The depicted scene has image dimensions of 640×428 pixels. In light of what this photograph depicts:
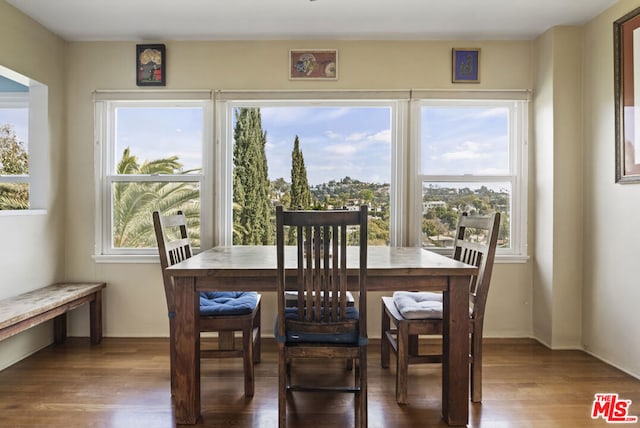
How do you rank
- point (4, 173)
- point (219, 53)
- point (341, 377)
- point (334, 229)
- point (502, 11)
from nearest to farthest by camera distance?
point (334, 229) < point (341, 377) < point (502, 11) < point (4, 173) < point (219, 53)

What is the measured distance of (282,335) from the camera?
1.72m

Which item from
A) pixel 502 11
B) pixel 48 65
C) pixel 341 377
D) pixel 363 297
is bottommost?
pixel 341 377

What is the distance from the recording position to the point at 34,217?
2.81 metres

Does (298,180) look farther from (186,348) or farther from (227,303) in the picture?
(186,348)

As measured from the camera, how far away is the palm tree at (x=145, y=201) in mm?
3186

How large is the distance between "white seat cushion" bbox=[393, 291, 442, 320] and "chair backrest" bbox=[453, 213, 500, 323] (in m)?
0.21

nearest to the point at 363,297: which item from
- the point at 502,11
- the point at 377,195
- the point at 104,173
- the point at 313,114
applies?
the point at 377,195

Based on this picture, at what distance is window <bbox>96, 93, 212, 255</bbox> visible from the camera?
3.16 meters

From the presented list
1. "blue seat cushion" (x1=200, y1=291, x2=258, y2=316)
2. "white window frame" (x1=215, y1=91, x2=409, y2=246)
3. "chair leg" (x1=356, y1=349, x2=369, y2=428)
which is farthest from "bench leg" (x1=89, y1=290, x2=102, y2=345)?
"chair leg" (x1=356, y1=349, x2=369, y2=428)

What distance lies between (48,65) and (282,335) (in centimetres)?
282

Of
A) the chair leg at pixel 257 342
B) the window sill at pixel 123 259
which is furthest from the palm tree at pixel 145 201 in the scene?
the chair leg at pixel 257 342

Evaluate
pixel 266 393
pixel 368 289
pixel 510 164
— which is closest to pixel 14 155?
pixel 266 393

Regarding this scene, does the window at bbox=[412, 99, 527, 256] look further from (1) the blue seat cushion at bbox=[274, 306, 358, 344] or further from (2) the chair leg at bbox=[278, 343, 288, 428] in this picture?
(2) the chair leg at bbox=[278, 343, 288, 428]

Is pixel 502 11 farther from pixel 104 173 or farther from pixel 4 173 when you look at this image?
pixel 4 173
